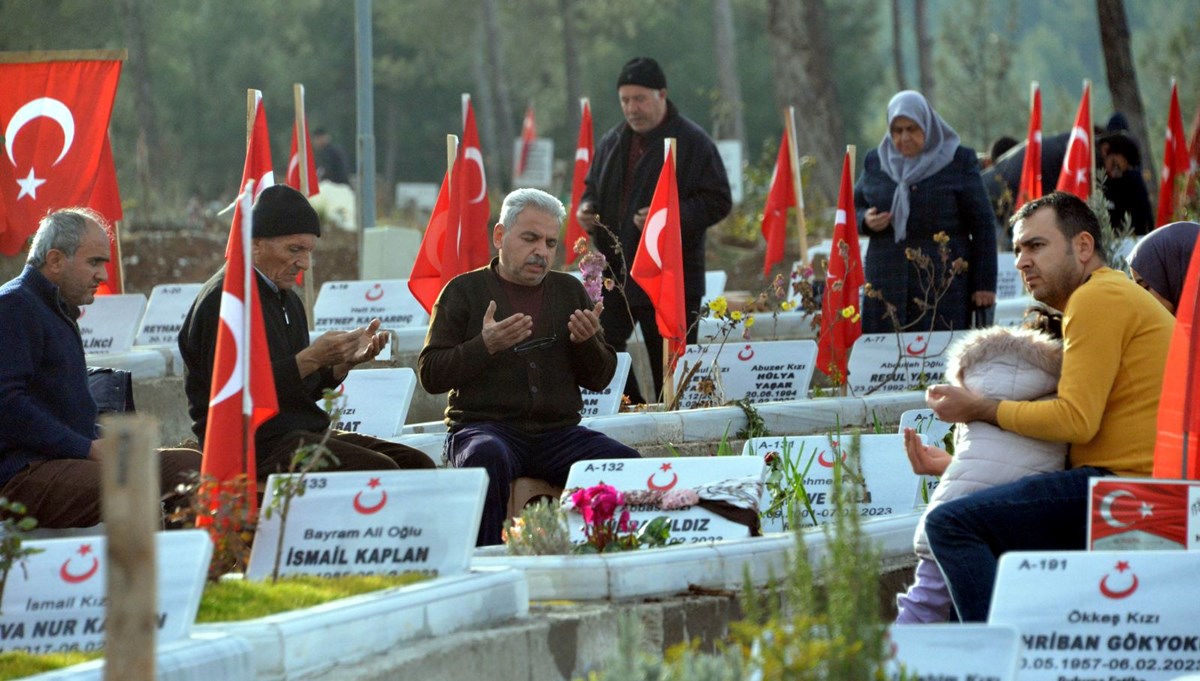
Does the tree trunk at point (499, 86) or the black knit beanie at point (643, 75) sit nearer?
the black knit beanie at point (643, 75)

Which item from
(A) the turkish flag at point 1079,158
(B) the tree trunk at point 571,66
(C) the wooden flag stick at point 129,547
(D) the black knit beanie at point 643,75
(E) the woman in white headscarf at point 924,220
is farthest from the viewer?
(B) the tree trunk at point 571,66

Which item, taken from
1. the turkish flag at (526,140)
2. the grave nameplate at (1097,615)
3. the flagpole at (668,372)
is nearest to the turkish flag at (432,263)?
the flagpole at (668,372)

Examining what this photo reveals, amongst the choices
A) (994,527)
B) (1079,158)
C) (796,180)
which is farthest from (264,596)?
(1079,158)

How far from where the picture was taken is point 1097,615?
16.5ft

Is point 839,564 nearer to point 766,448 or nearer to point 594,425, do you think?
point 766,448

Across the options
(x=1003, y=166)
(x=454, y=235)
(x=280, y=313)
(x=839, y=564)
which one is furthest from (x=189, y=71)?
(x=839, y=564)

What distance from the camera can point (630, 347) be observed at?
1267 centimetres

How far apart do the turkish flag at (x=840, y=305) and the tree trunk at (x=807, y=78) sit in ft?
34.9

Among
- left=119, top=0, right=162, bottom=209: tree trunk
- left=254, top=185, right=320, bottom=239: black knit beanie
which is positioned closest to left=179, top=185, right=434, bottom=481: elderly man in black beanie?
left=254, top=185, right=320, bottom=239: black knit beanie

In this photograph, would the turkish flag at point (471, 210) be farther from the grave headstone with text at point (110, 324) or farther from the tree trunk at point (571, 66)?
the tree trunk at point (571, 66)

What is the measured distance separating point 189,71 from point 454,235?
36.3m

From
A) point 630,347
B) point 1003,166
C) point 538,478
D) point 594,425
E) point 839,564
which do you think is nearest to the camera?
point 839,564

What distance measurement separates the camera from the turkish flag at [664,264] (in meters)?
9.50

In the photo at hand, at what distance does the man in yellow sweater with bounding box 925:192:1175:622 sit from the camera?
5.66 metres
